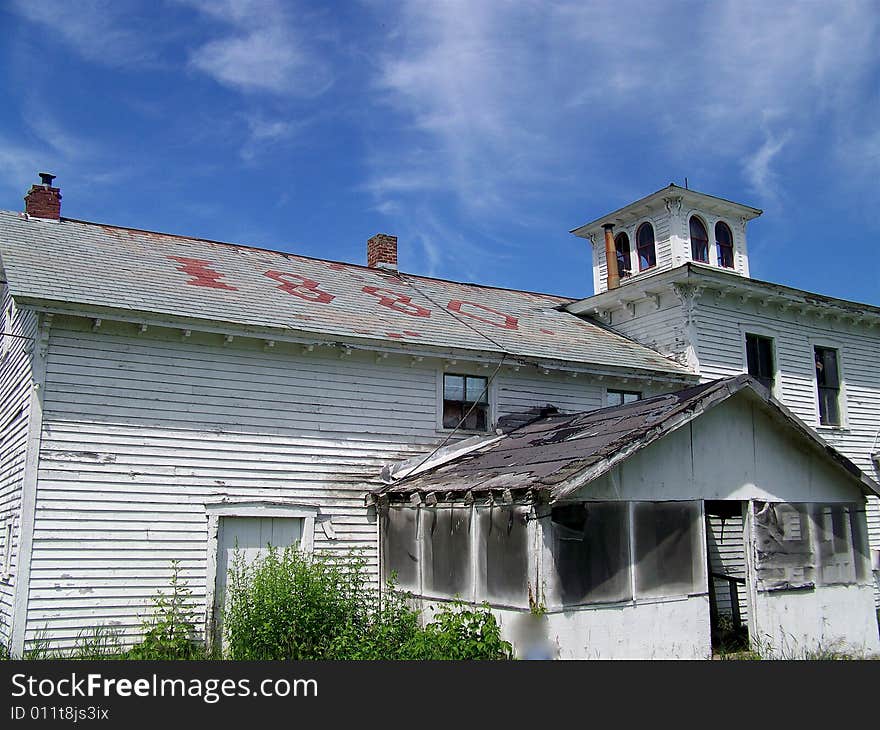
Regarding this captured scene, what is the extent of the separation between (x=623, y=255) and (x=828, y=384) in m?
6.34

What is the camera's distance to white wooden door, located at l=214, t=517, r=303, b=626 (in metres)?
13.3

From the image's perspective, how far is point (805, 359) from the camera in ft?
68.5

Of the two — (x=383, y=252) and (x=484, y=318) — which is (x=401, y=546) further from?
(x=383, y=252)

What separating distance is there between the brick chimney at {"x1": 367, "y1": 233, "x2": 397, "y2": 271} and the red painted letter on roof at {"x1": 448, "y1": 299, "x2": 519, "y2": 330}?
8.75 ft

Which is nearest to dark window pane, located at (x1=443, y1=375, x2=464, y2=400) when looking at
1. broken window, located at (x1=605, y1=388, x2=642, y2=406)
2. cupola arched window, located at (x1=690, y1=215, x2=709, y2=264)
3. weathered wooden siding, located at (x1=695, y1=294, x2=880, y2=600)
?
broken window, located at (x1=605, y1=388, x2=642, y2=406)

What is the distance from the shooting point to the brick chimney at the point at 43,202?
17312 millimetres

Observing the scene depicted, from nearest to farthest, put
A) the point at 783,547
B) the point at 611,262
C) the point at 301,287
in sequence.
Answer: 1. the point at 783,547
2. the point at 301,287
3. the point at 611,262

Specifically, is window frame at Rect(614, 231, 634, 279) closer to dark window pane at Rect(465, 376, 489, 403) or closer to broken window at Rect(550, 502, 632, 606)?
dark window pane at Rect(465, 376, 489, 403)

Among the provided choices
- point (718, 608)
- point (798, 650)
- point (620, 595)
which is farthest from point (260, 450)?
point (718, 608)

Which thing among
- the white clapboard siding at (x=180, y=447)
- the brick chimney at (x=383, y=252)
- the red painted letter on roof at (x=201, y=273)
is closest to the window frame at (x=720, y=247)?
the brick chimney at (x=383, y=252)

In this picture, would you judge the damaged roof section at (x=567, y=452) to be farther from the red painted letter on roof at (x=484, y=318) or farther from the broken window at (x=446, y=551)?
the red painted letter on roof at (x=484, y=318)

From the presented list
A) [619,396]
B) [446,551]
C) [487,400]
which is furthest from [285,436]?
[619,396]

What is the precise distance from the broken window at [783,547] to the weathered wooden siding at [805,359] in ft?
20.1

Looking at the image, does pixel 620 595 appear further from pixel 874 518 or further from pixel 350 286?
pixel 874 518
